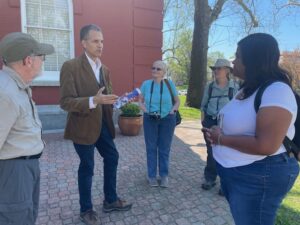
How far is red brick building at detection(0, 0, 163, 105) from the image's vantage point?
723cm

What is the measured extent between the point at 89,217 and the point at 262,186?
2119 millimetres

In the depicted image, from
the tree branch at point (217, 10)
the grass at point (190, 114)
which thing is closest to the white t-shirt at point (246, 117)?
the grass at point (190, 114)

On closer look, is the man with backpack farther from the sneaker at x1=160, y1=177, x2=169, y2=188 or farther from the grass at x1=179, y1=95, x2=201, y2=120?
the grass at x1=179, y1=95, x2=201, y2=120

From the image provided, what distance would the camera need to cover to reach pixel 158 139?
429 centimetres

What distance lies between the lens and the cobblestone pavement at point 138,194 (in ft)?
11.2

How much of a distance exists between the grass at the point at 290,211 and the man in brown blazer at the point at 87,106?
2284 millimetres

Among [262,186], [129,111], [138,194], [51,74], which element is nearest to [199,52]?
[129,111]

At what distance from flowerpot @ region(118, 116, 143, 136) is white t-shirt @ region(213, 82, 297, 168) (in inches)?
212

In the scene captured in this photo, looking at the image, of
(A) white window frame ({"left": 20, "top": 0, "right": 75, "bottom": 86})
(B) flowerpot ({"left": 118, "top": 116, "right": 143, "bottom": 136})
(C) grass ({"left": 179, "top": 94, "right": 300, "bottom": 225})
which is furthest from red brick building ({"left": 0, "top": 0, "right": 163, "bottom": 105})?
(C) grass ({"left": 179, "top": 94, "right": 300, "bottom": 225})

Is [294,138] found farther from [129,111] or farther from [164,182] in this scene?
[129,111]

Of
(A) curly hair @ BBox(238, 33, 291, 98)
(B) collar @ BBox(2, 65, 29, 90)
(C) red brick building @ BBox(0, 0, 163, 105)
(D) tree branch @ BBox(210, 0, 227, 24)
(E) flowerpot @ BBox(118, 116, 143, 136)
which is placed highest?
(D) tree branch @ BBox(210, 0, 227, 24)

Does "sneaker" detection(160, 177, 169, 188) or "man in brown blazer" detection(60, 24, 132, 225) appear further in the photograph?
"sneaker" detection(160, 177, 169, 188)

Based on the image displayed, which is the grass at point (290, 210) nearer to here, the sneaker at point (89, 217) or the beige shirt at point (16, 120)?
the sneaker at point (89, 217)

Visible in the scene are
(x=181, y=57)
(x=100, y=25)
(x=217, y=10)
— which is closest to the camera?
(x=100, y=25)
